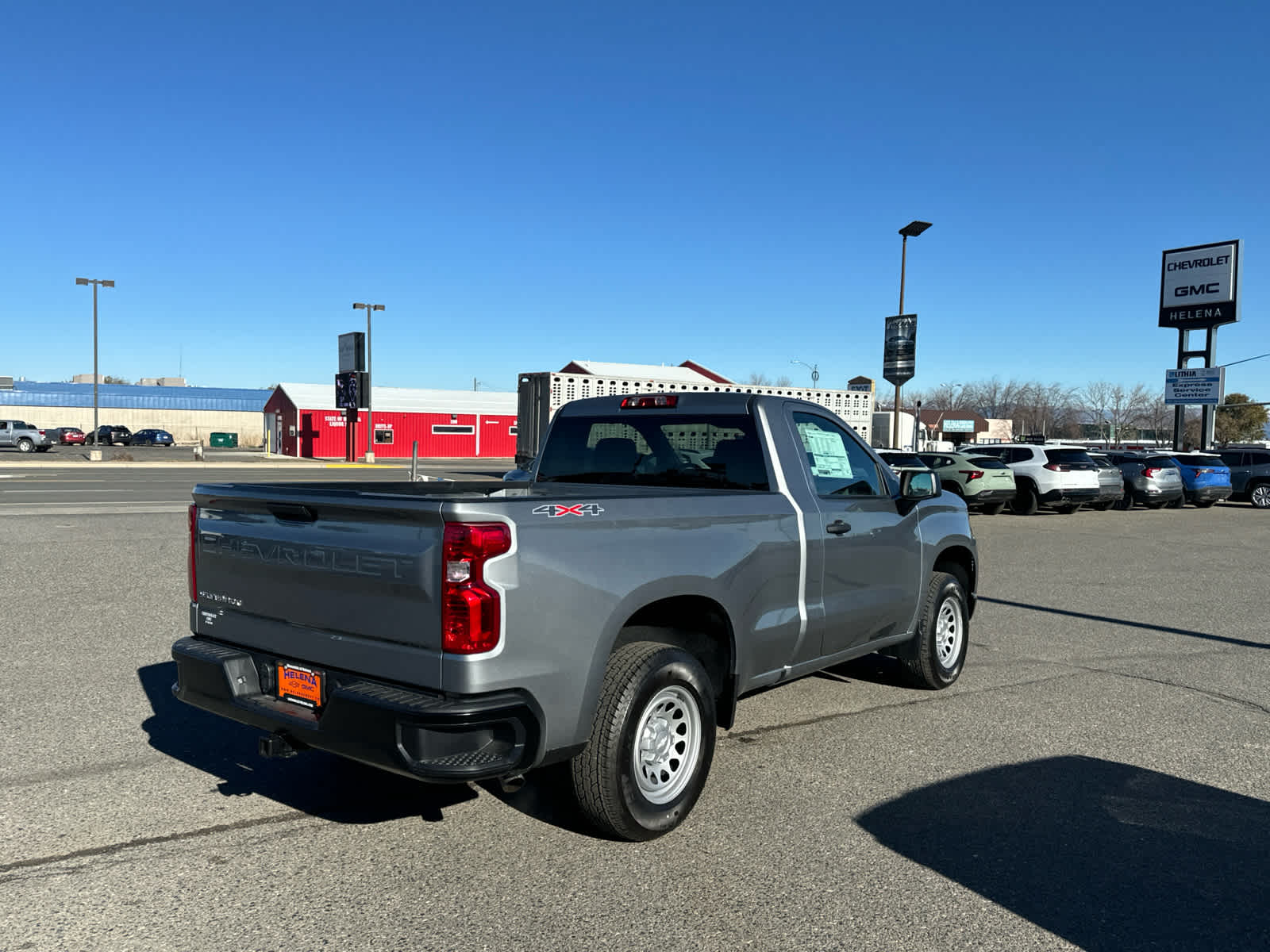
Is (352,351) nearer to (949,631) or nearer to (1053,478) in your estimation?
(1053,478)

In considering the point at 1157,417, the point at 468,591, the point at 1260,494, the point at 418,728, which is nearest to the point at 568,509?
the point at 468,591

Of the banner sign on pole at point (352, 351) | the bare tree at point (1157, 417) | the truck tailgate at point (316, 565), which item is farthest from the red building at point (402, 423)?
the bare tree at point (1157, 417)

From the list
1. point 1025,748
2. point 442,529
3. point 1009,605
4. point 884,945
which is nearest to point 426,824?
point 442,529

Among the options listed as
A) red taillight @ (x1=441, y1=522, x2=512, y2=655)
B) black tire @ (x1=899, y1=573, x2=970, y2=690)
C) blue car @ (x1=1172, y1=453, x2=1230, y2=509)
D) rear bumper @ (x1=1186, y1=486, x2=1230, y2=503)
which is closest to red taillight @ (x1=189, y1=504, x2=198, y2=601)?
red taillight @ (x1=441, y1=522, x2=512, y2=655)

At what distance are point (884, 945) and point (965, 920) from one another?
38cm

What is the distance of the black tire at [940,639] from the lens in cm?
617

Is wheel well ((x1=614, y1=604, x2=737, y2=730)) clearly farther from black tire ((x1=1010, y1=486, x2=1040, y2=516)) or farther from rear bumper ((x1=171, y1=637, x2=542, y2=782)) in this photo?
black tire ((x1=1010, y1=486, x2=1040, y2=516))

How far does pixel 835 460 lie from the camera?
546 centimetres

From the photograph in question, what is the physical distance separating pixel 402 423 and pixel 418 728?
6057 centimetres

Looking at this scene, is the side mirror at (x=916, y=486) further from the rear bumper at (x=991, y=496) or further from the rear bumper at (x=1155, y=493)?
the rear bumper at (x=1155, y=493)

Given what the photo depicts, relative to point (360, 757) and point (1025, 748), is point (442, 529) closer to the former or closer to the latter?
point (360, 757)

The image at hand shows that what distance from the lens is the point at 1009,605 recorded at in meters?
9.94

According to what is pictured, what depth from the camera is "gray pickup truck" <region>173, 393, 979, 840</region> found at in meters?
3.26

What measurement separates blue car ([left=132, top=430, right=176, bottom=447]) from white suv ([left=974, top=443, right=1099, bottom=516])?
233 ft
